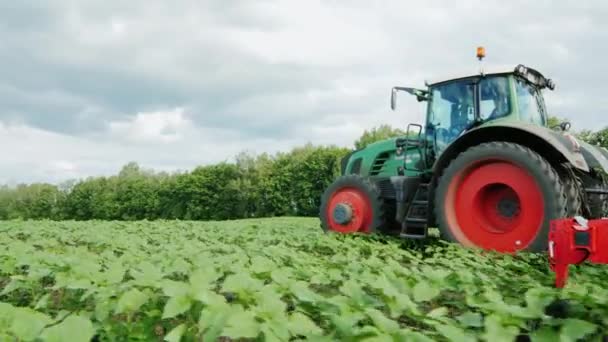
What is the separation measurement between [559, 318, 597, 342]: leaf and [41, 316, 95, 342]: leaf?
4.72ft

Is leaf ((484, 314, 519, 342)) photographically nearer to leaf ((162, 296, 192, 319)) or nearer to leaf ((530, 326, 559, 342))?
leaf ((530, 326, 559, 342))

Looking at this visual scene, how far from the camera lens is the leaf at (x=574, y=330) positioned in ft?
5.40

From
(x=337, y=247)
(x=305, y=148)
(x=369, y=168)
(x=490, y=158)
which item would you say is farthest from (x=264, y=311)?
(x=305, y=148)

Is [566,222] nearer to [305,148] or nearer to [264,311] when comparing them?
[264,311]

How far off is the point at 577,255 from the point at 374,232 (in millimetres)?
3906

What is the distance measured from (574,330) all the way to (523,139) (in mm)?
4520

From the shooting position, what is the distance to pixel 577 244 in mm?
3416

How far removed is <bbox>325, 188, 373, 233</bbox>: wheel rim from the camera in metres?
7.45

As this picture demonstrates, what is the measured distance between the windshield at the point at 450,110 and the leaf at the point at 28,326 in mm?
6055

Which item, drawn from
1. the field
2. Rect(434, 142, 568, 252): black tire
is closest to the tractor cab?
Rect(434, 142, 568, 252): black tire

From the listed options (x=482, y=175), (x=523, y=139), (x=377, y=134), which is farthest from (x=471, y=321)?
(x=377, y=134)

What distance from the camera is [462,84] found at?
6.92 meters

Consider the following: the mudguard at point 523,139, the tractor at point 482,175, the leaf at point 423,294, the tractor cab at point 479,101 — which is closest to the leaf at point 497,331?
the leaf at point 423,294

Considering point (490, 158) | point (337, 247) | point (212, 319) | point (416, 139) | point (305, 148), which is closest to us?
point (212, 319)
